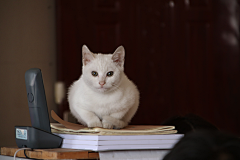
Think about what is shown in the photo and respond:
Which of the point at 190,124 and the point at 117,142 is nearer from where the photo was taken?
the point at 117,142

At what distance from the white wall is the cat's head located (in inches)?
58.9

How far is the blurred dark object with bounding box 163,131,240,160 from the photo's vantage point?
0.82ft

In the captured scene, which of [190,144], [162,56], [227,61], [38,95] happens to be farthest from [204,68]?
[190,144]

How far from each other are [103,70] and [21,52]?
5.31 ft

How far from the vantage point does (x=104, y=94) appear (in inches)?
33.2

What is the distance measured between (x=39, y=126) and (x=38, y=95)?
0.26 ft

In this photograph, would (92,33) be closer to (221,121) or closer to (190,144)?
(221,121)

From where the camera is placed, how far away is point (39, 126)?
731mm

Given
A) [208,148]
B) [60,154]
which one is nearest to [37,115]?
[60,154]

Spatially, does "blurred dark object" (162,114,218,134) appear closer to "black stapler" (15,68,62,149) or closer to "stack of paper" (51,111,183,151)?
"stack of paper" (51,111,183,151)

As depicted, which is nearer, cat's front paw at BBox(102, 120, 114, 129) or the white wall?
cat's front paw at BBox(102, 120, 114, 129)

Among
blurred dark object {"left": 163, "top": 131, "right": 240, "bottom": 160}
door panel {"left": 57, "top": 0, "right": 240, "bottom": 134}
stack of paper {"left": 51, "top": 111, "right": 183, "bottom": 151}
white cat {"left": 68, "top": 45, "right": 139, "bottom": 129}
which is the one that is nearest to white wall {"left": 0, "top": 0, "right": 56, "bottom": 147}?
door panel {"left": 57, "top": 0, "right": 240, "bottom": 134}

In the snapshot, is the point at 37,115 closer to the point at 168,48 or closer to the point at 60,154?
the point at 60,154

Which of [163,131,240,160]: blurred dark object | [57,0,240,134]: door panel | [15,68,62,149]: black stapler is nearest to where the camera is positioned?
[163,131,240,160]: blurred dark object
